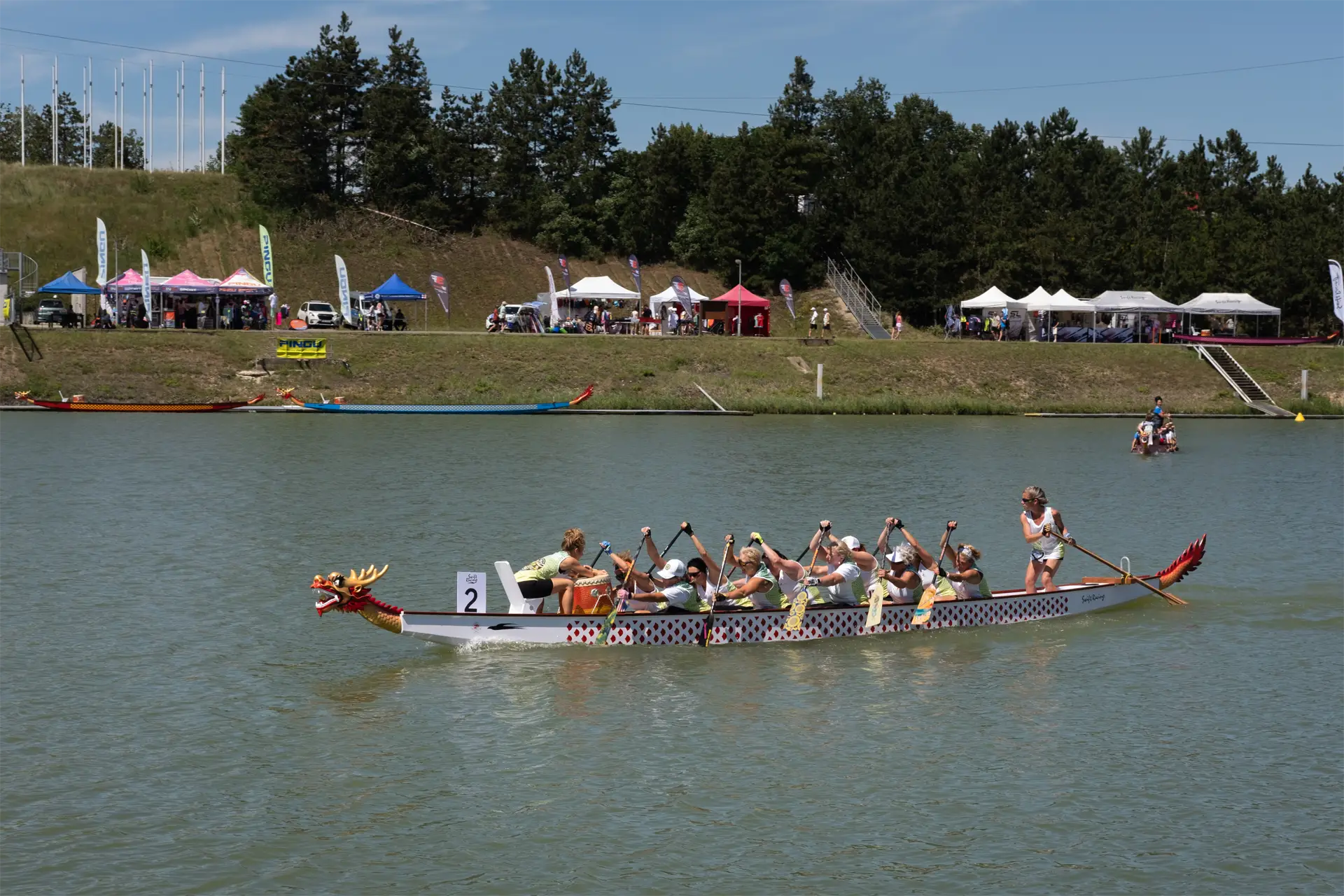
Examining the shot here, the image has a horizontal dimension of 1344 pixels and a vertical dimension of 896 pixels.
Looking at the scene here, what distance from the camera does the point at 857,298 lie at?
278 feet

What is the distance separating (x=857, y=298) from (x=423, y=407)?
119ft

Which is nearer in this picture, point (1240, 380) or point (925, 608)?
point (925, 608)

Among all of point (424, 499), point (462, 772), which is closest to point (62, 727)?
point (462, 772)

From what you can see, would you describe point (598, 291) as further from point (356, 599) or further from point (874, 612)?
point (356, 599)

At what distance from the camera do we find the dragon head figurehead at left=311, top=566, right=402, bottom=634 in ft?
56.4

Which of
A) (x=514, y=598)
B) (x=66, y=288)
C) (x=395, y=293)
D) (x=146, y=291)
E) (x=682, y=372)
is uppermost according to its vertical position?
(x=395, y=293)

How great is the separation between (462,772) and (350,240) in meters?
76.1

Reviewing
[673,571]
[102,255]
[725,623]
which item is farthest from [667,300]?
[725,623]

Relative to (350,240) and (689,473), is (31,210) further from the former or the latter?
(689,473)

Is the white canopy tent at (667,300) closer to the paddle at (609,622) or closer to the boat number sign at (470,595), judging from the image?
the paddle at (609,622)

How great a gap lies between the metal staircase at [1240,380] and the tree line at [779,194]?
36.9 feet

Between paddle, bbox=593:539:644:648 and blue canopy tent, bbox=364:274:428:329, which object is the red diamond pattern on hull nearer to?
paddle, bbox=593:539:644:648

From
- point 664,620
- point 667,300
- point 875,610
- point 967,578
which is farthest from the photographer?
point 667,300

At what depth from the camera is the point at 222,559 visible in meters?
25.8
